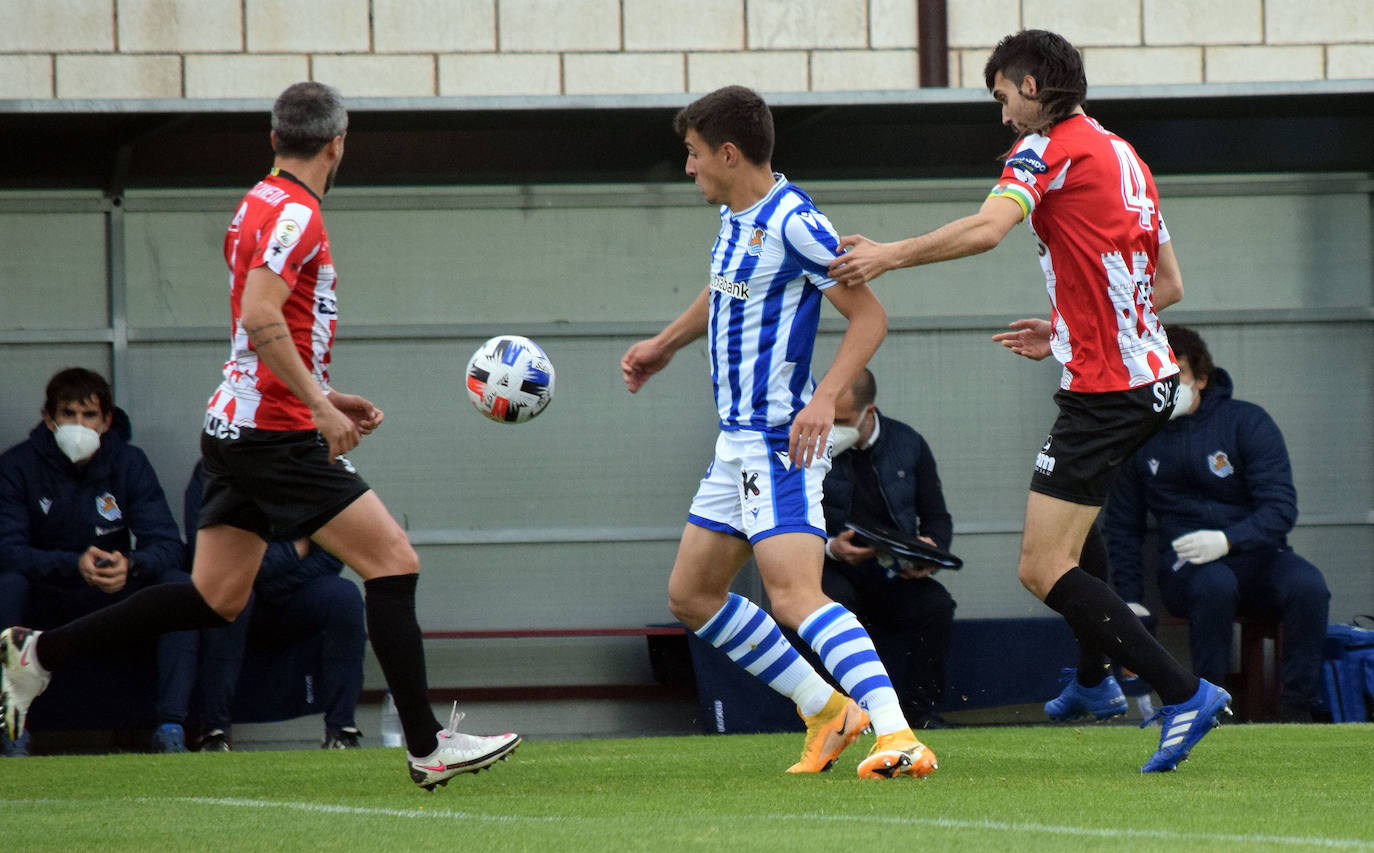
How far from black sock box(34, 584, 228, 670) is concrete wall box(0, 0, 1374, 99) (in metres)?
4.10

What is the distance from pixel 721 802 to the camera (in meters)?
4.63

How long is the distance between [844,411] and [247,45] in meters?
3.48

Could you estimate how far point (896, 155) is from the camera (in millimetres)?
9547

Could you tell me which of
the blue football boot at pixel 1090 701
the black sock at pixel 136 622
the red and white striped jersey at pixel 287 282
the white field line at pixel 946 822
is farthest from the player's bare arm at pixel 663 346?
the blue football boot at pixel 1090 701

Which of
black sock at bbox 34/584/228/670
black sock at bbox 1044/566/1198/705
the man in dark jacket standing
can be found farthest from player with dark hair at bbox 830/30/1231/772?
the man in dark jacket standing

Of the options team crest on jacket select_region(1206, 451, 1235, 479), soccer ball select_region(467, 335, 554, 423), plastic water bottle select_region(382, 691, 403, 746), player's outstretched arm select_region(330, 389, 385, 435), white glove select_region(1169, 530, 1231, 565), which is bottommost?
plastic water bottle select_region(382, 691, 403, 746)

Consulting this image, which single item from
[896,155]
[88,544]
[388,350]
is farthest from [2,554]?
[896,155]

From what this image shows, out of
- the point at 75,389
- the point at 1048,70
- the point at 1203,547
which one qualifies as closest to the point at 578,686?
the point at 75,389

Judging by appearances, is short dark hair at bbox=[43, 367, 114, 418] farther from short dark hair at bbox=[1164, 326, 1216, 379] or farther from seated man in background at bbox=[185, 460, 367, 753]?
short dark hair at bbox=[1164, 326, 1216, 379]

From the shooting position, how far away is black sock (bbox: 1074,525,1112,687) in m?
5.75

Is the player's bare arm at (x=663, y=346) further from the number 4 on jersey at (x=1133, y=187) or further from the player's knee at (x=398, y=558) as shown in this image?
the number 4 on jersey at (x=1133, y=187)

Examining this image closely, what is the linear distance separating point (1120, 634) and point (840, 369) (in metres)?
1.05

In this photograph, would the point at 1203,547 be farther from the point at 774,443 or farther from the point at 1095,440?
the point at 774,443

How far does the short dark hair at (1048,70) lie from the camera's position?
501 centimetres
